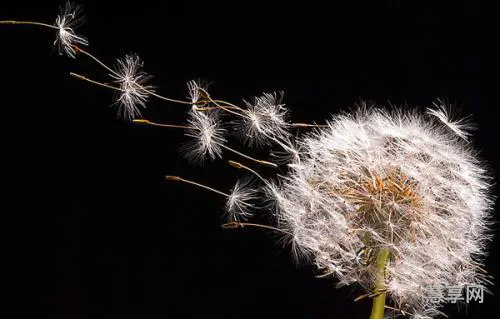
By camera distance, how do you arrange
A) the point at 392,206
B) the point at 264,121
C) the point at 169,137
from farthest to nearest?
the point at 169,137, the point at 264,121, the point at 392,206

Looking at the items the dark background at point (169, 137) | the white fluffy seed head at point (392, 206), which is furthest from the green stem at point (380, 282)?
the dark background at point (169, 137)

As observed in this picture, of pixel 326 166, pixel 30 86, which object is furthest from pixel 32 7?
pixel 326 166

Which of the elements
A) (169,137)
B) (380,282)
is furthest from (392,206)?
(169,137)

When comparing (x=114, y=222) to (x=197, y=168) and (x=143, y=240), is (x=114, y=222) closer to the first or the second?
(x=143, y=240)

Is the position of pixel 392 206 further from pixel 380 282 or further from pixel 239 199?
pixel 239 199

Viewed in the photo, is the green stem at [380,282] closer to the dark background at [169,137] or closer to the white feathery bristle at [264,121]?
the white feathery bristle at [264,121]
